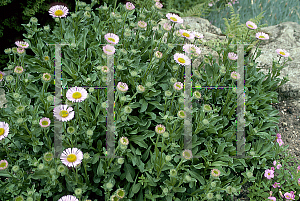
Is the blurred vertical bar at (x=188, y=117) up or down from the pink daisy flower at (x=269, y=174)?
up

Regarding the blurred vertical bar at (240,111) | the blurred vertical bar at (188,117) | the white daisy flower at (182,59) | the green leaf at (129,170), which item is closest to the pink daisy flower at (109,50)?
the white daisy flower at (182,59)

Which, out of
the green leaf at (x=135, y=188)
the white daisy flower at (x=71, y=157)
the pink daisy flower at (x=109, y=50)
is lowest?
the green leaf at (x=135, y=188)

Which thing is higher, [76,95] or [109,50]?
[109,50]

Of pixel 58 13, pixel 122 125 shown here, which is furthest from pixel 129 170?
pixel 58 13

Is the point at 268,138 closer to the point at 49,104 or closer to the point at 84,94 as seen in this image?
the point at 84,94

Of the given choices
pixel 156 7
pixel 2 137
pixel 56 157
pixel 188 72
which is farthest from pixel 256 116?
pixel 2 137

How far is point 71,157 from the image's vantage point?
75.8 inches

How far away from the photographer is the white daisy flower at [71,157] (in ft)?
6.10

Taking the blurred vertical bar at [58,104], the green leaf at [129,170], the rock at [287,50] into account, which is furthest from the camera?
the rock at [287,50]

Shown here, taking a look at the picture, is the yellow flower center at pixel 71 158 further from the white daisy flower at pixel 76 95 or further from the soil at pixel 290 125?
the soil at pixel 290 125

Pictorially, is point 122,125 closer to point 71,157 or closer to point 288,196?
point 71,157

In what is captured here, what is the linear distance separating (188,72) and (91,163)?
1.32 m

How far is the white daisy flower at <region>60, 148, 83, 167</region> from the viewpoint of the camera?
6.10 ft

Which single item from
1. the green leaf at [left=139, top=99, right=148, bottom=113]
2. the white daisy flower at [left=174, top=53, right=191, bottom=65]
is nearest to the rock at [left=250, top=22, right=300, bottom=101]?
the white daisy flower at [left=174, top=53, right=191, bottom=65]
